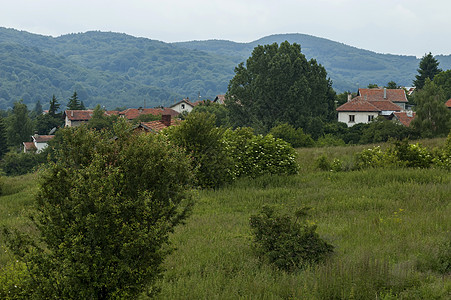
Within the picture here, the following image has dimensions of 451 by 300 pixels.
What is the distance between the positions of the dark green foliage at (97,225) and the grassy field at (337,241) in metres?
0.54

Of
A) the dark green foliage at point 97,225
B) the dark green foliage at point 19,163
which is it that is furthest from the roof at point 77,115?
the dark green foliage at point 97,225

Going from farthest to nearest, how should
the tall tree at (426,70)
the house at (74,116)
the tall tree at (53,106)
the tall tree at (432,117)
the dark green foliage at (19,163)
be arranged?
the house at (74,116)
the tall tree at (53,106)
the tall tree at (426,70)
the dark green foliage at (19,163)
the tall tree at (432,117)

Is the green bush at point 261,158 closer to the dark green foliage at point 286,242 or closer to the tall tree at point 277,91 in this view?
the dark green foliage at point 286,242

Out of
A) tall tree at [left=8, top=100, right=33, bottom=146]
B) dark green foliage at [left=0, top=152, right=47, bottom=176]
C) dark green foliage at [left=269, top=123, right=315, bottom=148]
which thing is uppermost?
dark green foliage at [left=269, top=123, right=315, bottom=148]

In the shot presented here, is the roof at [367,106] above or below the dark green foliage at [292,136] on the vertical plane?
above

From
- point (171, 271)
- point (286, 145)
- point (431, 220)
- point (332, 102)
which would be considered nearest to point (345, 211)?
point (431, 220)

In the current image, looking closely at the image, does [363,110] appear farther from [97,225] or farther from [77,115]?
[97,225]

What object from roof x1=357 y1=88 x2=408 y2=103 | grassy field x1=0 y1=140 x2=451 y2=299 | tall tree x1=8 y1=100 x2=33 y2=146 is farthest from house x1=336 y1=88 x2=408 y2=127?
tall tree x1=8 y1=100 x2=33 y2=146

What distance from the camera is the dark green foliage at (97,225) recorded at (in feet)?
16.1

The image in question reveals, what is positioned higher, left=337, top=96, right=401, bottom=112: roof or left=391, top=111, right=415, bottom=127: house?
left=337, top=96, right=401, bottom=112: roof

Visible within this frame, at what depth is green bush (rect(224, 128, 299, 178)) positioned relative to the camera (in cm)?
1872

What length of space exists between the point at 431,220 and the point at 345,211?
2.48m

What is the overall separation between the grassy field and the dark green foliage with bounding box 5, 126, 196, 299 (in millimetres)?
540

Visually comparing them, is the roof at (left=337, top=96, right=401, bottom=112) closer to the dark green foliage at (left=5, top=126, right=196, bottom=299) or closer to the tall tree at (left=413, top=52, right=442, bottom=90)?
the tall tree at (left=413, top=52, right=442, bottom=90)
